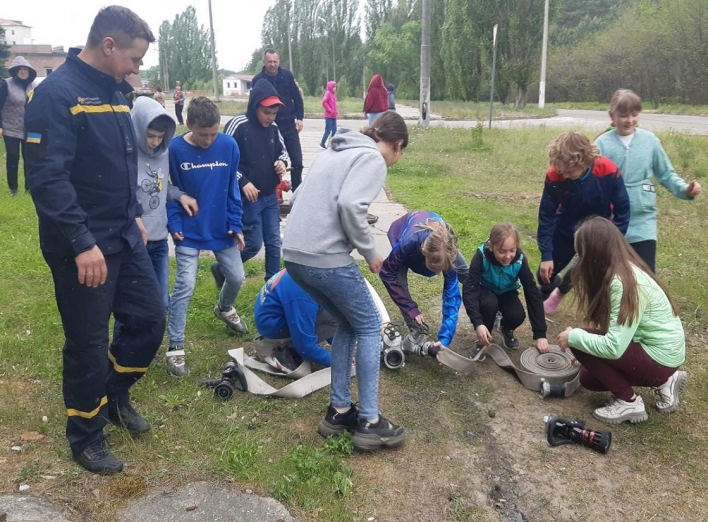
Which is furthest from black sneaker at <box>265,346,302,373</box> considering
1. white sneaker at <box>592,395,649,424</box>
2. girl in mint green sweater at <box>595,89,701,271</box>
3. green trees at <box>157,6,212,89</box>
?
green trees at <box>157,6,212,89</box>

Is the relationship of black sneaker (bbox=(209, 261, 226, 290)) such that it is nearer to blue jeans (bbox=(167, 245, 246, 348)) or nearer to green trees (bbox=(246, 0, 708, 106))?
blue jeans (bbox=(167, 245, 246, 348))

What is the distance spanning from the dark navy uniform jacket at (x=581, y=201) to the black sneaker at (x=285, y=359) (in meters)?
Result: 1.98

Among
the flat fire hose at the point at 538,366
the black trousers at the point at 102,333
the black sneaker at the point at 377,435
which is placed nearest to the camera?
the black trousers at the point at 102,333

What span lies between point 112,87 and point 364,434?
2005mm

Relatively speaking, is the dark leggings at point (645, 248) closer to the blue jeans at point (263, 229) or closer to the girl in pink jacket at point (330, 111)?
the blue jeans at point (263, 229)

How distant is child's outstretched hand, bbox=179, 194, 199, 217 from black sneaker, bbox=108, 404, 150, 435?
136cm

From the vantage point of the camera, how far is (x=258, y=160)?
5.07 meters

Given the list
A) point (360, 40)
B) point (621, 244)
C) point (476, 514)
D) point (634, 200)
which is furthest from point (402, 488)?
point (360, 40)

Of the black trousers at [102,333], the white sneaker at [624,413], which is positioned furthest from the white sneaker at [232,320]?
the white sneaker at [624,413]

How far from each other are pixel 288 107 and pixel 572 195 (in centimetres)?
451

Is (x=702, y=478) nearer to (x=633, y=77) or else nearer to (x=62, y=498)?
(x=62, y=498)

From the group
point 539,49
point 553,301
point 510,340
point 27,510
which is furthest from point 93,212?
point 539,49

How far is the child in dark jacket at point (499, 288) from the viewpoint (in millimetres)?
4156

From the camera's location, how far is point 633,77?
42375 mm
